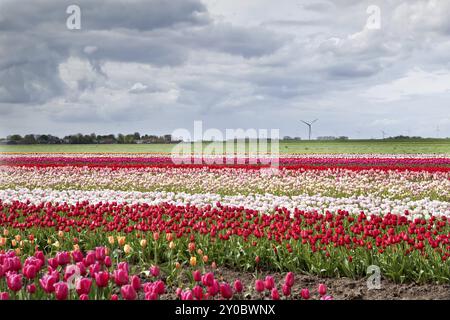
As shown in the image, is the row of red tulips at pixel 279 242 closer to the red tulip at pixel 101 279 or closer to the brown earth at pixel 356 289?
the brown earth at pixel 356 289

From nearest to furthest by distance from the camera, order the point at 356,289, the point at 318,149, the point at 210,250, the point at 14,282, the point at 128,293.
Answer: the point at 128,293
the point at 14,282
the point at 356,289
the point at 210,250
the point at 318,149

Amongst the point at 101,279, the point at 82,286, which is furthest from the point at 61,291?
the point at 101,279

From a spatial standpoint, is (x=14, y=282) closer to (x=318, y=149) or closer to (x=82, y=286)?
(x=82, y=286)

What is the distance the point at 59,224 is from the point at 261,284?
17.9 ft

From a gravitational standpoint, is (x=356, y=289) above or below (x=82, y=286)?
below

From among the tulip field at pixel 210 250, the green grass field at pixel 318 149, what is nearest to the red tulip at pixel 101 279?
the tulip field at pixel 210 250

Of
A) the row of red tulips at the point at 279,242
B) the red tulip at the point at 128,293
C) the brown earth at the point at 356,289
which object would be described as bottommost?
the brown earth at the point at 356,289

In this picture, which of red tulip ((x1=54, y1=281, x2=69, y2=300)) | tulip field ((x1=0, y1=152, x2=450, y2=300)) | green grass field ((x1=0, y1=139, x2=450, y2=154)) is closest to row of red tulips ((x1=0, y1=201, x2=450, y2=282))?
tulip field ((x1=0, y1=152, x2=450, y2=300))

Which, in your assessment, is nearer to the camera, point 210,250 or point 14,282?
point 14,282

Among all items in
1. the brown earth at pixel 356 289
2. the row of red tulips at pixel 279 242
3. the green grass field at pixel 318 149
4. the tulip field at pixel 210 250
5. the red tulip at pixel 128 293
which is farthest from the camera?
the green grass field at pixel 318 149

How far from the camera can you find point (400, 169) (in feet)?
71.4

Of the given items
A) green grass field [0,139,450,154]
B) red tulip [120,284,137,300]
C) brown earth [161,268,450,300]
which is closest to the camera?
red tulip [120,284,137,300]

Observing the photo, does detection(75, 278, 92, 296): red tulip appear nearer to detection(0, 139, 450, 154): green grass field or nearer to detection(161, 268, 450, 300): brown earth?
detection(161, 268, 450, 300): brown earth
